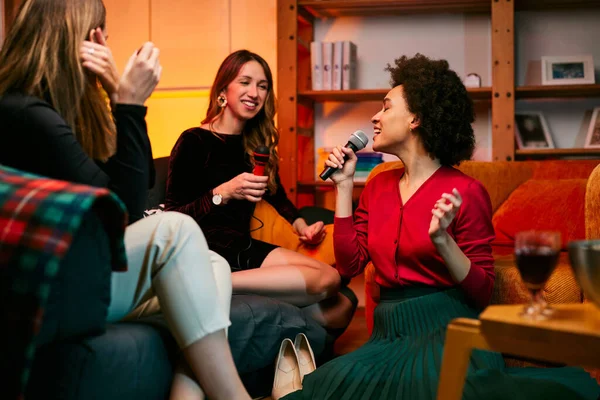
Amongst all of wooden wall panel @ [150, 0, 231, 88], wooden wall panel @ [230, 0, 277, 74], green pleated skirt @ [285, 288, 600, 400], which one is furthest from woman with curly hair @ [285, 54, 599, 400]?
wooden wall panel @ [150, 0, 231, 88]

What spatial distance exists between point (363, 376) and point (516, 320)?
72 cm

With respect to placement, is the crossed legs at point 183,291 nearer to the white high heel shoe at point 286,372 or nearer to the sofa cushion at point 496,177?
the white high heel shoe at point 286,372

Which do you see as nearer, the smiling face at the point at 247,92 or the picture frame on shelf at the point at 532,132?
the smiling face at the point at 247,92

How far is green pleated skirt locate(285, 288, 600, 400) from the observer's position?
1.65 metres

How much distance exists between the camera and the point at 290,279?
237 cm

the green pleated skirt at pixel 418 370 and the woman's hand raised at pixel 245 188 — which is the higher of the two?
the woman's hand raised at pixel 245 188

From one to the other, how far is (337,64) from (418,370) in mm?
2459

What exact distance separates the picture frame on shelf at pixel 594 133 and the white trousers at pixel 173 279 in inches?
112

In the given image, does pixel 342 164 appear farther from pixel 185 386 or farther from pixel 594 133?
pixel 594 133

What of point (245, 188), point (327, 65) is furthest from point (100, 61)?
point (327, 65)

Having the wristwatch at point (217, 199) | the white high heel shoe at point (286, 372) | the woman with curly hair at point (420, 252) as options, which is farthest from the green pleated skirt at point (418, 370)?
the wristwatch at point (217, 199)

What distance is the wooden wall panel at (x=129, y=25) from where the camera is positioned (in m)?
4.32

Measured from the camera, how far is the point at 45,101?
146 centimetres

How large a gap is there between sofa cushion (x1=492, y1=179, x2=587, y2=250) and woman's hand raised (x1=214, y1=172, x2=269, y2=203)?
3.36 ft
